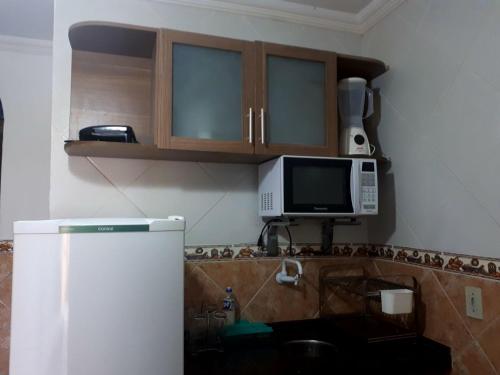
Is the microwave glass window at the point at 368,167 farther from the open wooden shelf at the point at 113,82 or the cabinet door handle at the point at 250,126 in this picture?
the open wooden shelf at the point at 113,82

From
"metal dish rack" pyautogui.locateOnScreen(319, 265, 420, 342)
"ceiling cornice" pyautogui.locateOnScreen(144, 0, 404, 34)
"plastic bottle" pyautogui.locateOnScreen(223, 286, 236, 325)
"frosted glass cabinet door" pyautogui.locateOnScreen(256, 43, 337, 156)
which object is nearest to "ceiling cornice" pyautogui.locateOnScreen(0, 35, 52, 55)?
"ceiling cornice" pyautogui.locateOnScreen(144, 0, 404, 34)

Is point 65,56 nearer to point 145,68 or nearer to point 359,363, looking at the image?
point 145,68

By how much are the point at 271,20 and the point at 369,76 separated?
598mm

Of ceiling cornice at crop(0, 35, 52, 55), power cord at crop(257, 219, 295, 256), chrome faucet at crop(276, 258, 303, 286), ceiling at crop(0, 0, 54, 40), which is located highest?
ceiling at crop(0, 0, 54, 40)

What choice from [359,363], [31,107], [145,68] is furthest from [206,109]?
[31,107]

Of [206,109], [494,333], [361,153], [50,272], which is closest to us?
[50,272]

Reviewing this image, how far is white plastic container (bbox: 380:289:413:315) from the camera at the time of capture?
1.42 m

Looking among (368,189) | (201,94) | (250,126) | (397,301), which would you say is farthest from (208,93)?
(397,301)

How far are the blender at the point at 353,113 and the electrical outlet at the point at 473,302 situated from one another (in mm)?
715

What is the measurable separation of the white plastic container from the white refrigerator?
834mm

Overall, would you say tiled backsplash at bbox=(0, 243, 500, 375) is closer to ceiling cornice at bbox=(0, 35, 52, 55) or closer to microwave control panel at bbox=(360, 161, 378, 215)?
microwave control panel at bbox=(360, 161, 378, 215)

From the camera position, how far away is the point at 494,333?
4.10 ft

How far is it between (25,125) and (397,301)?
2.24m

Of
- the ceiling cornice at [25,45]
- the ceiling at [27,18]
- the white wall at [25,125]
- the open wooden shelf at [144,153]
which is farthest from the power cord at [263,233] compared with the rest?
the ceiling cornice at [25,45]
